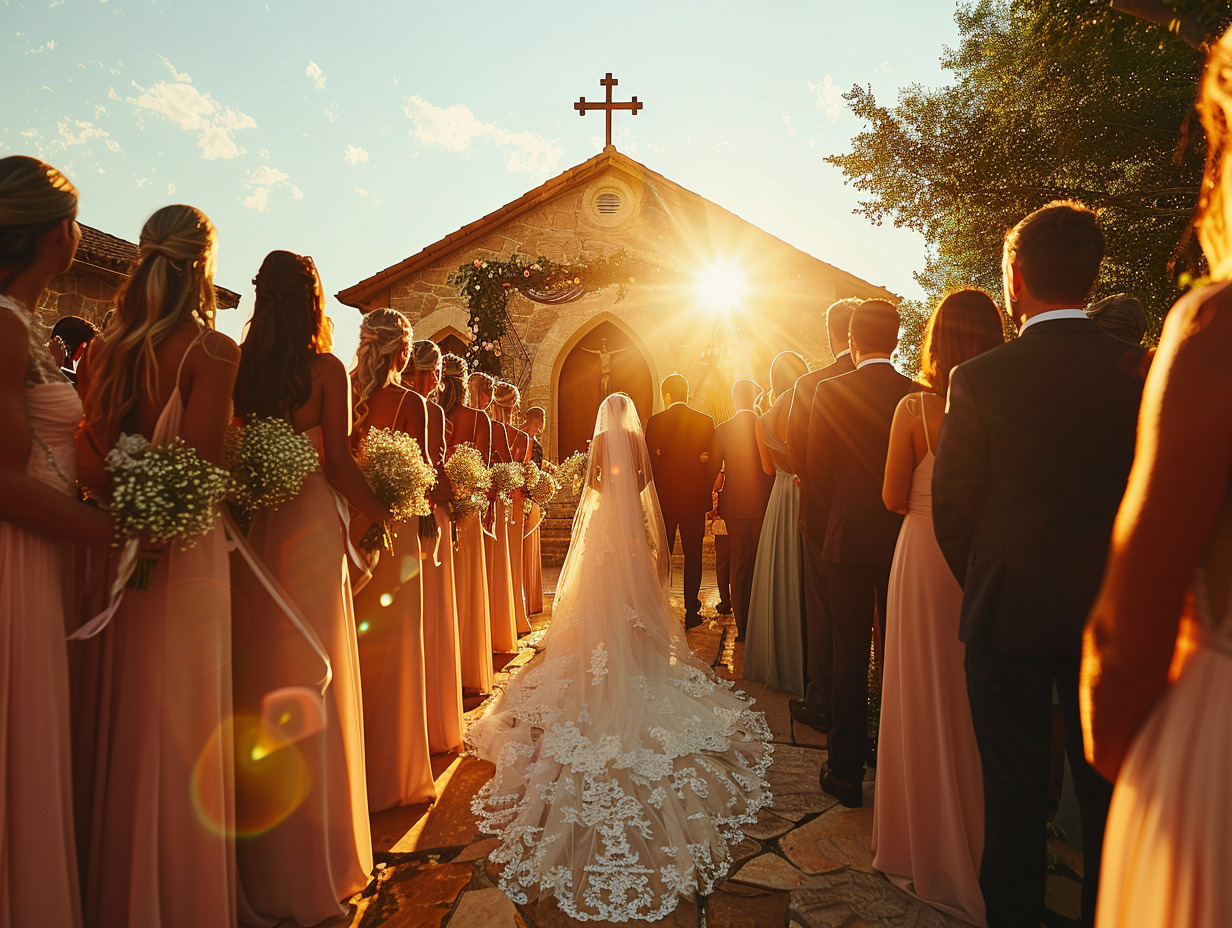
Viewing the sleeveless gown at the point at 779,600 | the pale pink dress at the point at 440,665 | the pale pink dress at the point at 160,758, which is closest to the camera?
the pale pink dress at the point at 160,758

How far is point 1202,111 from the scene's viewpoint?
43.4 inches

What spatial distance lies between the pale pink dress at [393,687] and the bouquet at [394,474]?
39 centimetres

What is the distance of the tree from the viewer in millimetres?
9367

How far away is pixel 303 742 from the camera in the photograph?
2.74 meters

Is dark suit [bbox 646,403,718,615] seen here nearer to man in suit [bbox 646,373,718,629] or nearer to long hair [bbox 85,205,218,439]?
man in suit [bbox 646,373,718,629]

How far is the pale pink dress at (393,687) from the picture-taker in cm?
365

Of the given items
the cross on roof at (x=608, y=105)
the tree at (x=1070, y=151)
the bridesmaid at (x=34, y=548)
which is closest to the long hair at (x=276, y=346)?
the bridesmaid at (x=34, y=548)

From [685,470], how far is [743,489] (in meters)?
1.00

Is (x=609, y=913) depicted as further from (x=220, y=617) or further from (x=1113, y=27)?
(x=1113, y=27)

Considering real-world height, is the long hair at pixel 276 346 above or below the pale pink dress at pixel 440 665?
above

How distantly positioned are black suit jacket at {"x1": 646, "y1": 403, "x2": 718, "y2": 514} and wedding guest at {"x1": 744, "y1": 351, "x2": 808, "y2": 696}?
185 cm

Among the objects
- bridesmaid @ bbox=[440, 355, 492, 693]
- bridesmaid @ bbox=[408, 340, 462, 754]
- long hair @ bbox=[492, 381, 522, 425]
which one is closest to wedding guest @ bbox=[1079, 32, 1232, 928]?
bridesmaid @ bbox=[408, 340, 462, 754]

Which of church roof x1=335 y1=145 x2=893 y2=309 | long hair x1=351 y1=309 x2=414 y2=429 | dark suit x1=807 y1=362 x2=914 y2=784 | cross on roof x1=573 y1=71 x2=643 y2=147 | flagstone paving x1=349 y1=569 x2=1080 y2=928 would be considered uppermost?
cross on roof x1=573 y1=71 x2=643 y2=147

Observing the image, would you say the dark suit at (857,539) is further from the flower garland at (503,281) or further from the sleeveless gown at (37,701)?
the flower garland at (503,281)
